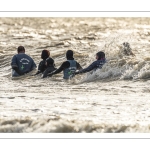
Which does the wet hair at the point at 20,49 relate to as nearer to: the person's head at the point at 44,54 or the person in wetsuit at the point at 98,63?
the person's head at the point at 44,54

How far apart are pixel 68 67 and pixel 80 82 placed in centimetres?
46

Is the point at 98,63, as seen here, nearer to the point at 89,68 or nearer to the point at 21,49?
the point at 89,68

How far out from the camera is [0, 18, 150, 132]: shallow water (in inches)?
435

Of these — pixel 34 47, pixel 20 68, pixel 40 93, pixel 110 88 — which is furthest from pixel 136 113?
pixel 34 47

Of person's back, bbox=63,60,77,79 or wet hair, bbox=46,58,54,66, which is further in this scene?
wet hair, bbox=46,58,54,66

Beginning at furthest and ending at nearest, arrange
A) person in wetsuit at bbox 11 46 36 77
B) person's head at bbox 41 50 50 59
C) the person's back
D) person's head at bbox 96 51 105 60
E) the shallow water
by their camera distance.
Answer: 1. person's head at bbox 41 50 50 59
2. person in wetsuit at bbox 11 46 36 77
3. person's head at bbox 96 51 105 60
4. the person's back
5. the shallow water

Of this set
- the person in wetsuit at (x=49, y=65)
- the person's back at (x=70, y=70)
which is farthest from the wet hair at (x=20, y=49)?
the person's back at (x=70, y=70)

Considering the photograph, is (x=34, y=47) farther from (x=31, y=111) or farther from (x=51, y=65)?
(x=31, y=111)

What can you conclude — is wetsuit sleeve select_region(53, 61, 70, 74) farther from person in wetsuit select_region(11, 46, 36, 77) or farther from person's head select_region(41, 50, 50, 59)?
person in wetsuit select_region(11, 46, 36, 77)

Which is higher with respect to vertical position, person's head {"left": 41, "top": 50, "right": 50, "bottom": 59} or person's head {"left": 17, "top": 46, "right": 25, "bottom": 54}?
person's head {"left": 17, "top": 46, "right": 25, "bottom": 54}

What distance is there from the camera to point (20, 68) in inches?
532

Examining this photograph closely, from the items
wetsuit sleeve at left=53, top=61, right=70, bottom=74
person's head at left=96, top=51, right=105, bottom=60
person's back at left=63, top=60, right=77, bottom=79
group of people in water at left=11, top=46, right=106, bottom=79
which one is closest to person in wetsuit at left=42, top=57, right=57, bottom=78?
group of people in water at left=11, top=46, right=106, bottom=79

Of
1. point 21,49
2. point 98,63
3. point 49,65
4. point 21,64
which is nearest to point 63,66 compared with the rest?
point 49,65
